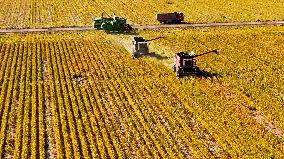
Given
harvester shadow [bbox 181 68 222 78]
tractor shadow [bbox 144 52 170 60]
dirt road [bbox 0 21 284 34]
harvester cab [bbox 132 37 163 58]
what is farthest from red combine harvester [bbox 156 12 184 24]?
harvester shadow [bbox 181 68 222 78]

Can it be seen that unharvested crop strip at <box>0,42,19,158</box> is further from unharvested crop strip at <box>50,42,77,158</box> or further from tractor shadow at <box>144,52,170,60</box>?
tractor shadow at <box>144,52,170,60</box>

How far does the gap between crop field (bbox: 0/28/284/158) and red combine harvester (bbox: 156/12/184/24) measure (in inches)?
382

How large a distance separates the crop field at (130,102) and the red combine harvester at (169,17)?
9.69 metres

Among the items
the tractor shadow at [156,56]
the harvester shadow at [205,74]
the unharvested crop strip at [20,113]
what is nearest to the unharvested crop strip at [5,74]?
the unharvested crop strip at [20,113]

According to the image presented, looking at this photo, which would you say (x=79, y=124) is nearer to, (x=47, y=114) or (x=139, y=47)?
(x=47, y=114)

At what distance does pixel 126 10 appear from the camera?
62844 millimetres

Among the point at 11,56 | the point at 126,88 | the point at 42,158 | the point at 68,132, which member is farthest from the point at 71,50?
the point at 42,158

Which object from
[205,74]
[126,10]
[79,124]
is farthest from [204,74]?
[126,10]

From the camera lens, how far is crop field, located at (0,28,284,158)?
24.2 metres

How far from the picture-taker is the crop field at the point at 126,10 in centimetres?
5594

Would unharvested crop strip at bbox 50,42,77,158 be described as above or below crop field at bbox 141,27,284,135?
below

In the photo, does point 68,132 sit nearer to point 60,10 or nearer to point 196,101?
point 196,101

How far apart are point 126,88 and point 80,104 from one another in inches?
180

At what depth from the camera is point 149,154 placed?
76.5 feet
